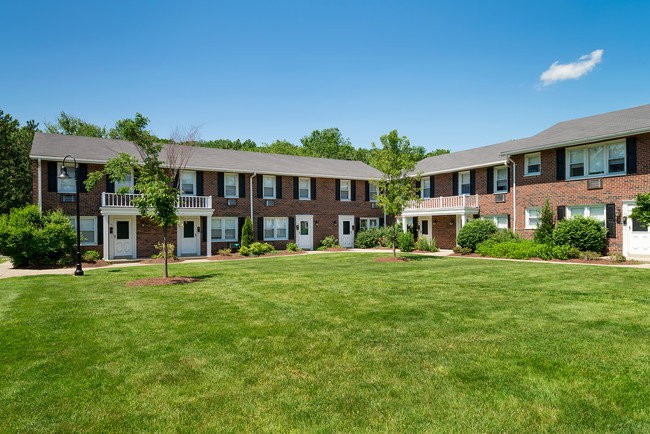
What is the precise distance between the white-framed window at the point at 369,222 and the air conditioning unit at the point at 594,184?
48.4 feet

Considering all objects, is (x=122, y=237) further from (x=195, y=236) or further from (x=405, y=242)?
(x=405, y=242)

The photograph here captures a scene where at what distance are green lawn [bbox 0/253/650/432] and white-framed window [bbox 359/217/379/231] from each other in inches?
826

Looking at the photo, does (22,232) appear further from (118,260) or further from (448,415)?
(448,415)

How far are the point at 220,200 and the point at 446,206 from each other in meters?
14.8

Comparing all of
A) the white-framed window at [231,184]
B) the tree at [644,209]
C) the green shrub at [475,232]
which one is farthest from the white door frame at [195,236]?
the tree at [644,209]

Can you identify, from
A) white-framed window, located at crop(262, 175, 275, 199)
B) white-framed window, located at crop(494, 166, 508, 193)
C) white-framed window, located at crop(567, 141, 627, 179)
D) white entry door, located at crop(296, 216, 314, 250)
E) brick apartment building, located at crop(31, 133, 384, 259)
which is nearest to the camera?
white-framed window, located at crop(567, 141, 627, 179)

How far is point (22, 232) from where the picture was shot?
17156 millimetres

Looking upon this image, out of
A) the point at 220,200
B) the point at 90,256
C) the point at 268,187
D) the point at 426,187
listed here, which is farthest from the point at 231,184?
the point at 426,187

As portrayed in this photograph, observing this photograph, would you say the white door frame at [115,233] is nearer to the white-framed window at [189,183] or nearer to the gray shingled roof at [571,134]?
the white-framed window at [189,183]

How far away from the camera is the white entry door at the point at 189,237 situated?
77.7ft

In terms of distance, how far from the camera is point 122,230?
2236cm

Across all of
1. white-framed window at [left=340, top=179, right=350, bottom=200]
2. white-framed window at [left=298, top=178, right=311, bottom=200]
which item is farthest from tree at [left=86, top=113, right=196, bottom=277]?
white-framed window at [left=340, top=179, right=350, bottom=200]

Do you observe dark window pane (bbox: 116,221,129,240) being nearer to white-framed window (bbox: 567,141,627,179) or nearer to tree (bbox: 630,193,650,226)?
tree (bbox: 630,193,650,226)

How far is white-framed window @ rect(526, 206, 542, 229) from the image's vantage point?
2103cm
